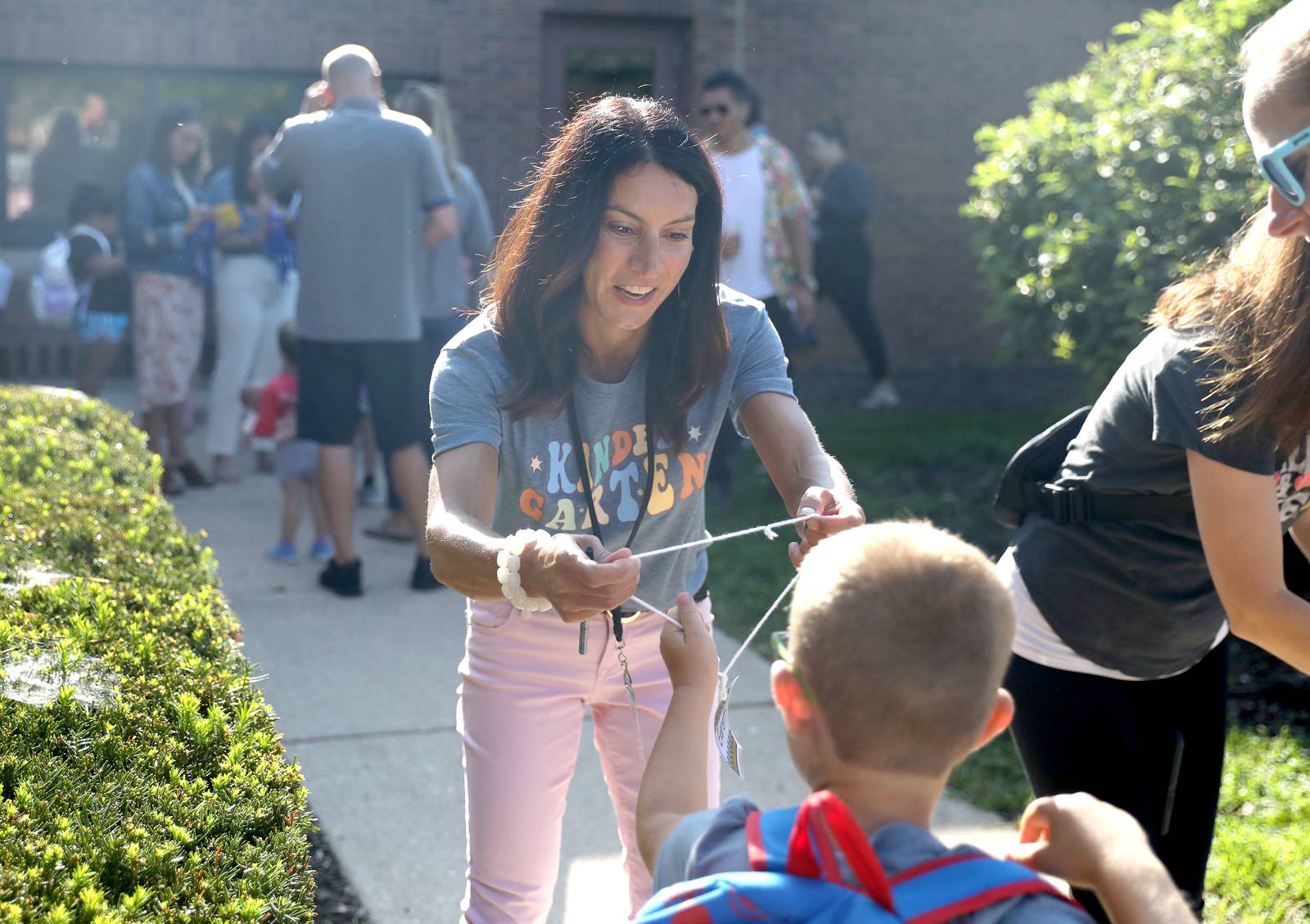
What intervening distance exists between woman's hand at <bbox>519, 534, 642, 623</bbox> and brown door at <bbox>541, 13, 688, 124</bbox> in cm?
1063

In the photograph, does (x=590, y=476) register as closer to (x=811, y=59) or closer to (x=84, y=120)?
(x=84, y=120)

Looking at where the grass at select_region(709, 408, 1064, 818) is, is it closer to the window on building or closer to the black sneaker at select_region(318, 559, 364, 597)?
the black sneaker at select_region(318, 559, 364, 597)

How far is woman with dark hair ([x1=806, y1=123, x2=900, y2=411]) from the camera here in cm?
1152

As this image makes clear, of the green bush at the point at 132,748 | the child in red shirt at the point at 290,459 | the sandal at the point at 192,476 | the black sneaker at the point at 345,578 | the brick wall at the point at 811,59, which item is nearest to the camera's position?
the green bush at the point at 132,748

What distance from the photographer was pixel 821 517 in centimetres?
224

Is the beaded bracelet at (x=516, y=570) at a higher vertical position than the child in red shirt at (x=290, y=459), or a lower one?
higher

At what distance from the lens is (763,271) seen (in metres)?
7.70

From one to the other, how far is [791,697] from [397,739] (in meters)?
3.49

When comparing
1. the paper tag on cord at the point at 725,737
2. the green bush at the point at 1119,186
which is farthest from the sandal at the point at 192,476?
the paper tag on cord at the point at 725,737

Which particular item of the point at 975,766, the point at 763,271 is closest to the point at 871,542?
the point at 975,766

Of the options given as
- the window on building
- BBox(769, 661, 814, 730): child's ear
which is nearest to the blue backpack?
BBox(769, 661, 814, 730): child's ear

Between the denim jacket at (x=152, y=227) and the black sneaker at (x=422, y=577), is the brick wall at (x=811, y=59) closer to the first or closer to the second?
the denim jacket at (x=152, y=227)

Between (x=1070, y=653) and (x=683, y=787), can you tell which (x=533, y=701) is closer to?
(x=683, y=787)

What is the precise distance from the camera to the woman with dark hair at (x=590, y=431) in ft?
8.27
